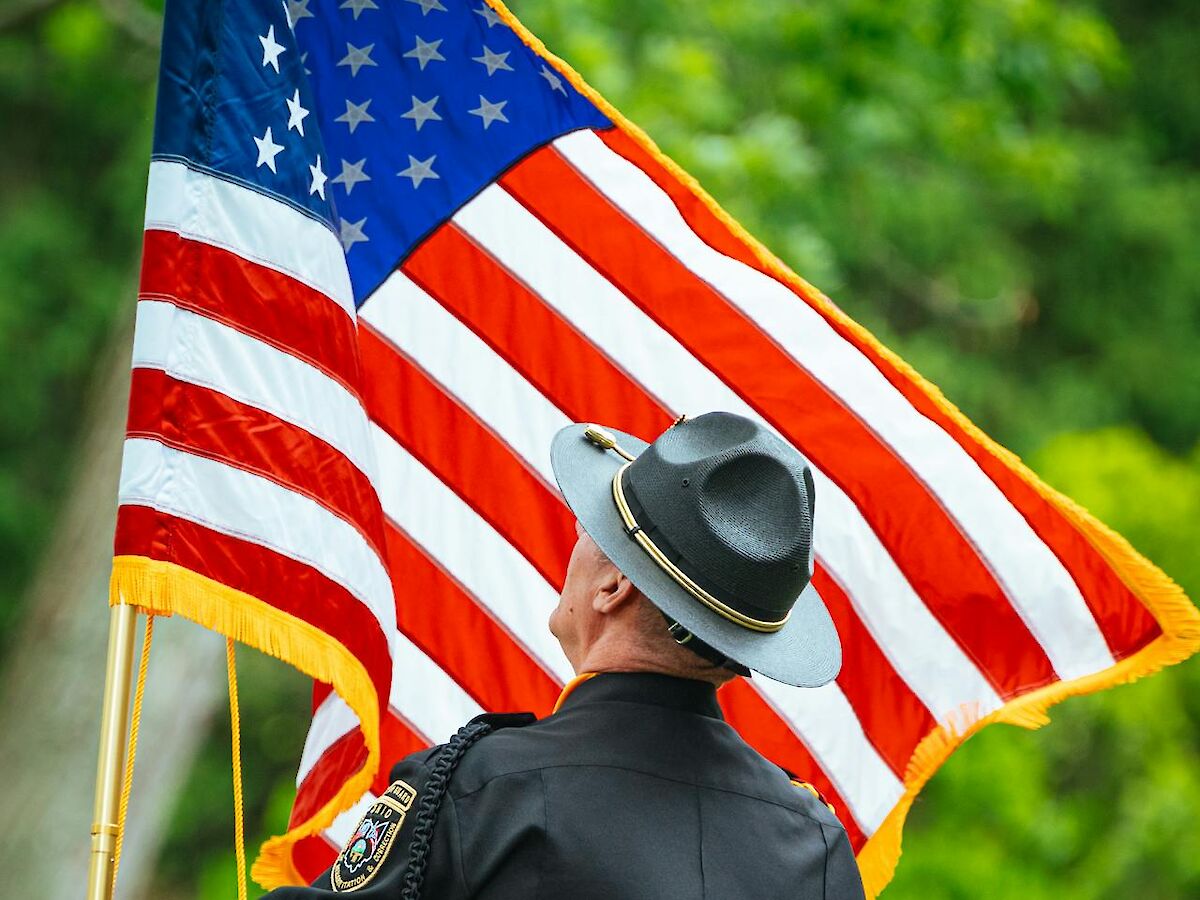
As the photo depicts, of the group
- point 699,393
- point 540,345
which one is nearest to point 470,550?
point 540,345

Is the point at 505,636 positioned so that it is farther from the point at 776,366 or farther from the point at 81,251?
the point at 81,251

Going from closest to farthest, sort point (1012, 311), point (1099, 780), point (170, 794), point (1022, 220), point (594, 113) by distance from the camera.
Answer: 1. point (594, 113)
2. point (170, 794)
3. point (1099, 780)
4. point (1012, 311)
5. point (1022, 220)

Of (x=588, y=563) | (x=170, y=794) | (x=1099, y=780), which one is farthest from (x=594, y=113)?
(x=1099, y=780)

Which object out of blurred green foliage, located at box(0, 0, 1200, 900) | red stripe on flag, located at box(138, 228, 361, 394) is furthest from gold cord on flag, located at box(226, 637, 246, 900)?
blurred green foliage, located at box(0, 0, 1200, 900)

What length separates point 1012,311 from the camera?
47.1 ft

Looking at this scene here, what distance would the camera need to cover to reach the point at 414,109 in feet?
12.0

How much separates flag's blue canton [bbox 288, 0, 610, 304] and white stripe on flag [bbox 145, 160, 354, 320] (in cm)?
46

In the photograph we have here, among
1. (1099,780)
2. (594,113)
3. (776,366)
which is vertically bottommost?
(1099,780)

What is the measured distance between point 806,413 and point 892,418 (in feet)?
0.66

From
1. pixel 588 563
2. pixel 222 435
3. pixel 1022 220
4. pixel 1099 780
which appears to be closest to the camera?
pixel 588 563

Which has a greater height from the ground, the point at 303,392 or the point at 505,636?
the point at 303,392

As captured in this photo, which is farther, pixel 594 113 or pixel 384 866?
pixel 594 113

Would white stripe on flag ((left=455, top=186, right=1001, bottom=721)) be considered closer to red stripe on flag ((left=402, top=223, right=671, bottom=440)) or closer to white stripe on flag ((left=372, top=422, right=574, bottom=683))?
red stripe on flag ((left=402, top=223, right=671, bottom=440))

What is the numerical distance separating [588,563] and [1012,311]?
40.6ft
